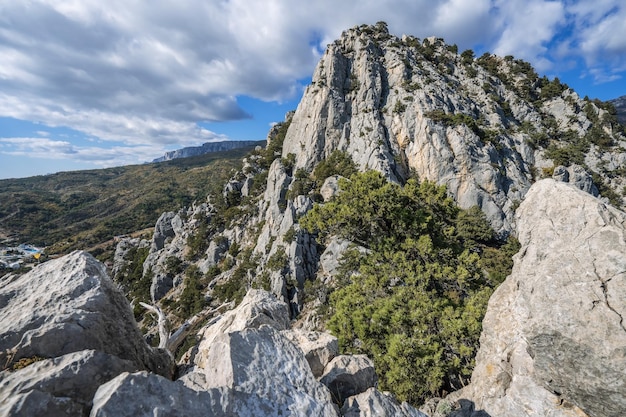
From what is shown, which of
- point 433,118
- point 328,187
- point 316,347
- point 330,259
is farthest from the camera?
point 433,118

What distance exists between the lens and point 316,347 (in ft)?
23.5

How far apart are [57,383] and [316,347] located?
496 centimetres

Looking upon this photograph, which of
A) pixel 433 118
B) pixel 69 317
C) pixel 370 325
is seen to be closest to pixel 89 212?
pixel 433 118

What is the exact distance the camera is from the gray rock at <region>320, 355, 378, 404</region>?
6.18m

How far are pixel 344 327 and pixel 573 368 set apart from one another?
792 cm

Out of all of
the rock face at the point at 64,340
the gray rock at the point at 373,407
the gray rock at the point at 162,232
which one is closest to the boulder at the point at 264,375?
the gray rock at the point at 373,407

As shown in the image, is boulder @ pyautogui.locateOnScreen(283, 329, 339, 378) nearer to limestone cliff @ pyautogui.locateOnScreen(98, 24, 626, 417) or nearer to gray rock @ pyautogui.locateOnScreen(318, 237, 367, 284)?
limestone cliff @ pyautogui.locateOnScreen(98, 24, 626, 417)

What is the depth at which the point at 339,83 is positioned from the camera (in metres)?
65.4

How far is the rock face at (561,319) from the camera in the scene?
18.4ft

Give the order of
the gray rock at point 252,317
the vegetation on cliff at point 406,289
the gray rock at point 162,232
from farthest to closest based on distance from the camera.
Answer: the gray rock at point 162,232 → the vegetation on cliff at point 406,289 → the gray rock at point 252,317

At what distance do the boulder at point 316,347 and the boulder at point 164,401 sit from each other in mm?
2660

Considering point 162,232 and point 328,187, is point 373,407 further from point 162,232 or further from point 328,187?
point 162,232

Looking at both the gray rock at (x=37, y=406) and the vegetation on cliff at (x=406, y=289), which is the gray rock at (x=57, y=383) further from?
the vegetation on cliff at (x=406, y=289)

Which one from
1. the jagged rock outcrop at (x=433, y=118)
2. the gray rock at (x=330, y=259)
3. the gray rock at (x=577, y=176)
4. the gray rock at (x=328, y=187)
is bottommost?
the gray rock at (x=330, y=259)
